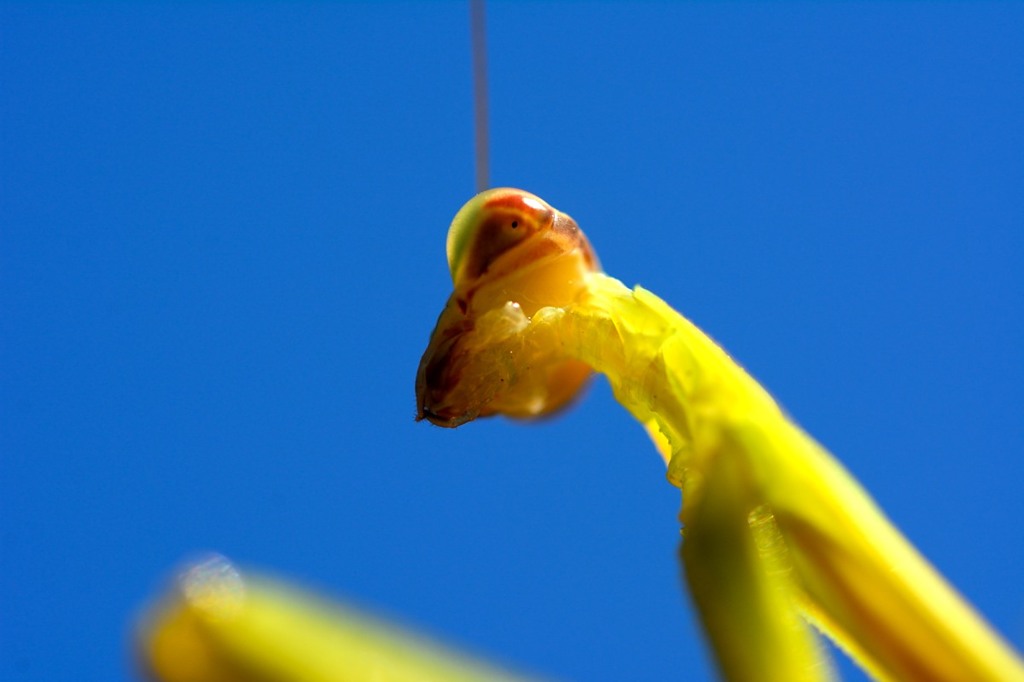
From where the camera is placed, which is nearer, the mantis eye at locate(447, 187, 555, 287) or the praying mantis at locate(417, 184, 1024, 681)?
the praying mantis at locate(417, 184, 1024, 681)

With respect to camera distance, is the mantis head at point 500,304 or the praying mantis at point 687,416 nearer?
the praying mantis at point 687,416

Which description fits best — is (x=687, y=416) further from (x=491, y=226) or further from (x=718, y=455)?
(x=491, y=226)

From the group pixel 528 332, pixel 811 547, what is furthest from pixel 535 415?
pixel 811 547

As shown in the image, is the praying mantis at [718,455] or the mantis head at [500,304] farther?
the mantis head at [500,304]

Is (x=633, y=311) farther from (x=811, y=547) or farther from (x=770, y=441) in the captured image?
(x=811, y=547)

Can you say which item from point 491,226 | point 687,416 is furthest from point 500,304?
point 687,416

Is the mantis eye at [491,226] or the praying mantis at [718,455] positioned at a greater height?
the mantis eye at [491,226]
